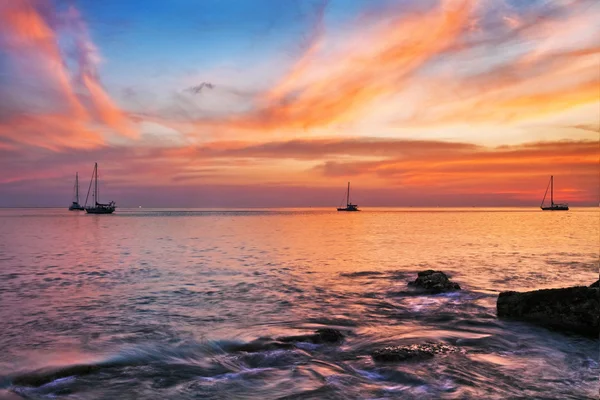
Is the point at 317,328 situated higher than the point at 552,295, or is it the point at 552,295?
the point at 552,295

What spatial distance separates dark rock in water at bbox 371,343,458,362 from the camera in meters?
9.94

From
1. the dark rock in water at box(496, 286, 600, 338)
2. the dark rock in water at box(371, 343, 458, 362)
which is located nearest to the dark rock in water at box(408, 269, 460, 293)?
the dark rock in water at box(496, 286, 600, 338)

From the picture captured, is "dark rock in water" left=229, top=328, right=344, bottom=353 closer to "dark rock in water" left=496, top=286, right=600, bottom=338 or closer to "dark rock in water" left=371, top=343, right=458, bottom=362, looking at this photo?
"dark rock in water" left=371, top=343, right=458, bottom=362

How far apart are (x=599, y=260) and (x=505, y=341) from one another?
27774 mm

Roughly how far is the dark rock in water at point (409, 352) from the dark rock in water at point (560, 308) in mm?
4391

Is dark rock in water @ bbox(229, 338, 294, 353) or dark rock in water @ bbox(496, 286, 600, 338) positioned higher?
dark rock in water @ bbox(496, 286, 600, 338)

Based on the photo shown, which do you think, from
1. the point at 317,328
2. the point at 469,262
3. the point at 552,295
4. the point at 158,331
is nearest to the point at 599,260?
the point at 469,262

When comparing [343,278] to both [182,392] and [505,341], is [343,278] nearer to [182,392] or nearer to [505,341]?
[505,341]

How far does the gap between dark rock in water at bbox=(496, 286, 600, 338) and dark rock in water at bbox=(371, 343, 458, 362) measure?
439 cm

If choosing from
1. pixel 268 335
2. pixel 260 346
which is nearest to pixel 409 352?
pixel 260 346

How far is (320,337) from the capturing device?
11.8 m

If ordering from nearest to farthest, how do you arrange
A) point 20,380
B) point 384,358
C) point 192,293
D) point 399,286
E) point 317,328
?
point 20,380 → point 384,358 → point 317,328 → point 192,293 → point 399,286

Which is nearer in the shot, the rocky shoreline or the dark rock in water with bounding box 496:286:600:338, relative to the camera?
the rocky shoreline

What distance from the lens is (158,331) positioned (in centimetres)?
1327
